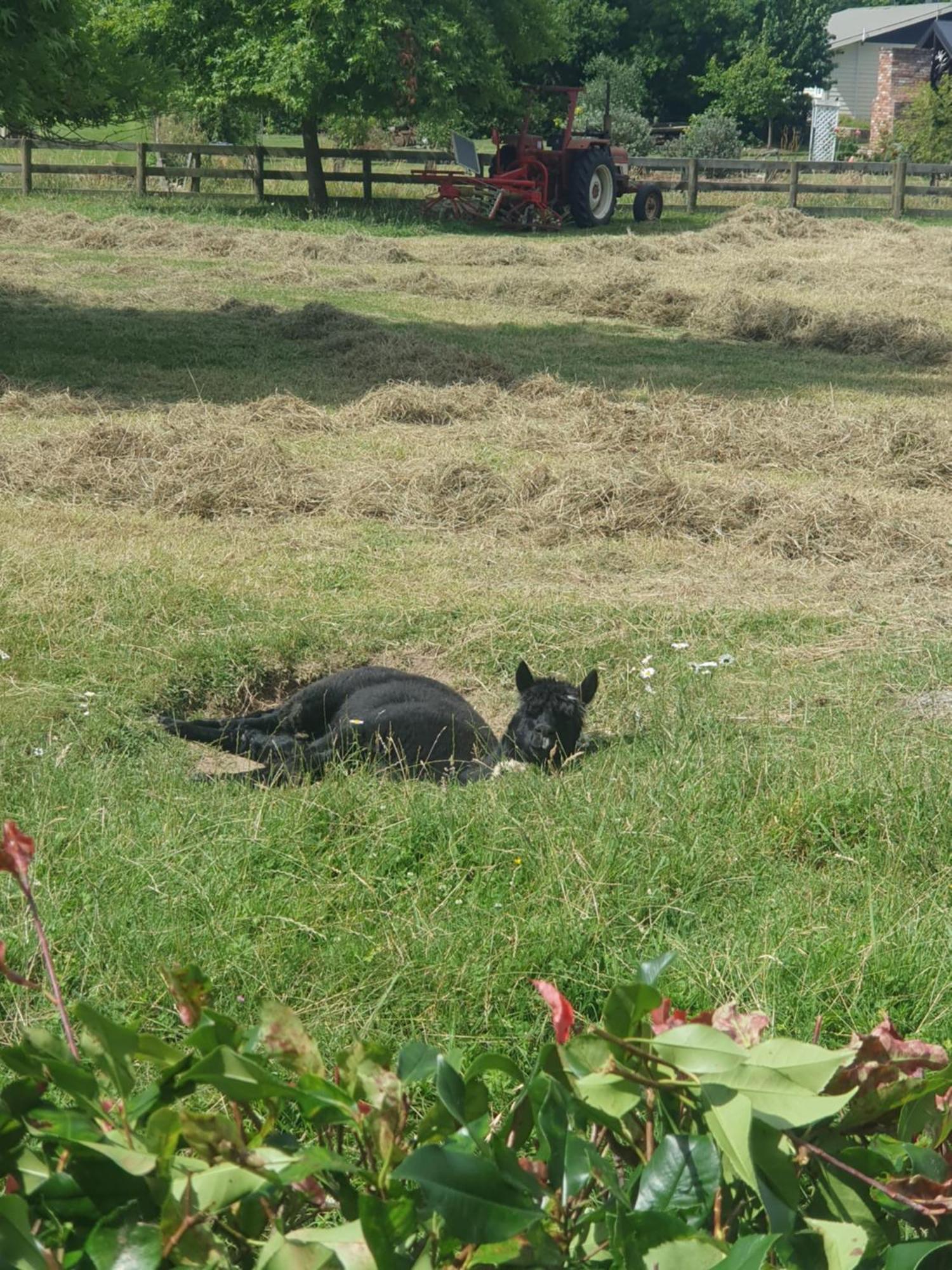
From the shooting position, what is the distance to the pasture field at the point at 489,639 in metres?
3.41

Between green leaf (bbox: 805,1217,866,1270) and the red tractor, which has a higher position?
the red tractor

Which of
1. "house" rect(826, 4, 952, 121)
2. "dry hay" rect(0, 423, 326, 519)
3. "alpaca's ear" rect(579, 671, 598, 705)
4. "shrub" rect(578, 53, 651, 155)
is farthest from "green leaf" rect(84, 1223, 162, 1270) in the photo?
"house" rect(826, 4, 952, 121)

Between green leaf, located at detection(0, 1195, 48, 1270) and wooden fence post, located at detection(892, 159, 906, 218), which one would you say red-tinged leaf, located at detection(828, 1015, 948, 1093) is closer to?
green leaf, located at detection(0, 1195, 48, 1270)

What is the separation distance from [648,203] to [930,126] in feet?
56.5

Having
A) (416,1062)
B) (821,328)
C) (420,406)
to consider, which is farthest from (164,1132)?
(821,328)

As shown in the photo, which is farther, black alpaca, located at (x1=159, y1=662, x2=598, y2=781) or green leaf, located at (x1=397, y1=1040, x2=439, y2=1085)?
black alpaca, located at (x1=159, y1=662, x2=598, y2=781)

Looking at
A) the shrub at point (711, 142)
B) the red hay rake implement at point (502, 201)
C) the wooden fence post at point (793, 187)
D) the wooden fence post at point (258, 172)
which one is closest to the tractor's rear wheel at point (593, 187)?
the red hay rake implement at point (502, 201)

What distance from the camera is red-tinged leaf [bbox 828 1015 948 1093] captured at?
1.54 metres

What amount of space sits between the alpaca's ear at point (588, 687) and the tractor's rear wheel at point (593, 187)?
87.3 ft

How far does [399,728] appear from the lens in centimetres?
570

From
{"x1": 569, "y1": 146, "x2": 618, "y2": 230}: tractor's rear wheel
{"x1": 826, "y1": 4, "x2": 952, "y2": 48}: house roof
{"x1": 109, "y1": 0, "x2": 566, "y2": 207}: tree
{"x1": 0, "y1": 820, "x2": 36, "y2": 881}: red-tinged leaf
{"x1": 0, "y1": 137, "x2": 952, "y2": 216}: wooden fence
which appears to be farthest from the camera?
{"x1": 826, "y1": 4, "x2": 952, "y2": 48}: house roof

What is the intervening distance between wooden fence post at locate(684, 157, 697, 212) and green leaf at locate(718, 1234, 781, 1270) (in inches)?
1442

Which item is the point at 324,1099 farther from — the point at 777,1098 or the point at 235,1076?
the point at 777,1098

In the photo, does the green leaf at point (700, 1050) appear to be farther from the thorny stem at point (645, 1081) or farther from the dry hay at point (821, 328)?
the dry hay at point (821, 328)
